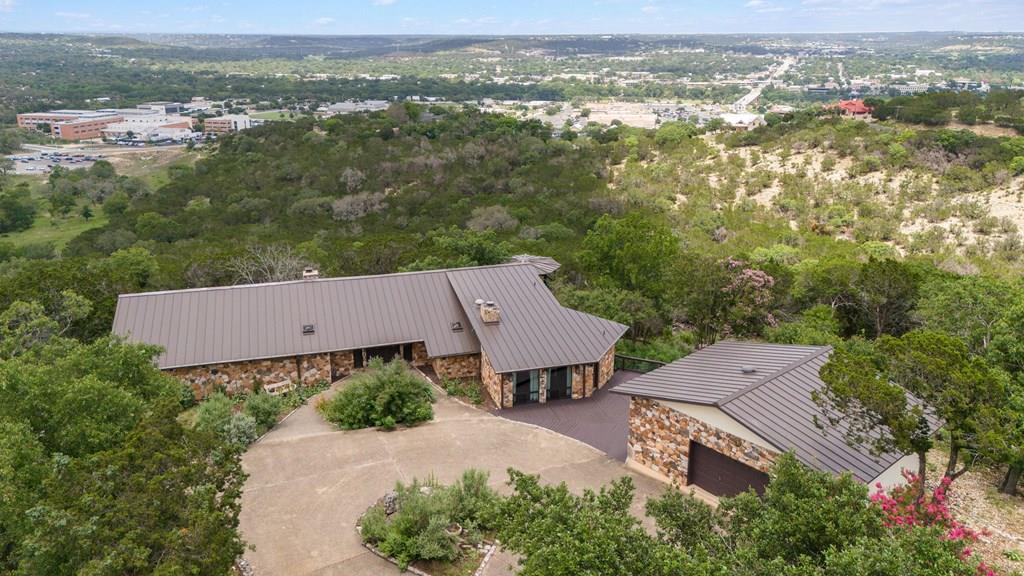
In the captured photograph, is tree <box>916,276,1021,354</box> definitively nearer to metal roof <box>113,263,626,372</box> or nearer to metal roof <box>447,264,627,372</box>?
metal roof <box>447,264,627,372</box>

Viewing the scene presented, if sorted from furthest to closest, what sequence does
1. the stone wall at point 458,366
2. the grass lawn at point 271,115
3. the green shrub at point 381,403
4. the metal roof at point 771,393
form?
the grass lawn at point 271,115 < the stone wall at point 458,366 < the green shrub at point 381,403 < the metal roof at point 771,393

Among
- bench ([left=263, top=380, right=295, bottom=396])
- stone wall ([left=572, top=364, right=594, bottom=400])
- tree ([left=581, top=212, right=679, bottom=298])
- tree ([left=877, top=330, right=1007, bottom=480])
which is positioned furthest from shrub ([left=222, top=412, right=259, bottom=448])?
tree ([left=581, top=212, right=679, bottom=298])

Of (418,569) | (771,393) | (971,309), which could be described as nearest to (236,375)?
(418,569)

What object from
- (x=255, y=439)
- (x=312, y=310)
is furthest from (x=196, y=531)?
(x=312, y=310)

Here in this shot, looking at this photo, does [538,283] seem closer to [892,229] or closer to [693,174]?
[892,229]

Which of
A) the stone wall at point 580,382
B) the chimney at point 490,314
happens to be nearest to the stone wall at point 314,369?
the chimney at point 490,314

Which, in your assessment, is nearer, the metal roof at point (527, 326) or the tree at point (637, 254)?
the metal roof at point (527, 326)

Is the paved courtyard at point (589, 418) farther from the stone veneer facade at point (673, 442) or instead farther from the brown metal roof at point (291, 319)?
the brown metal roof at point (291, 319)

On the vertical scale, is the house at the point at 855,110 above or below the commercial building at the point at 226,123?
above
